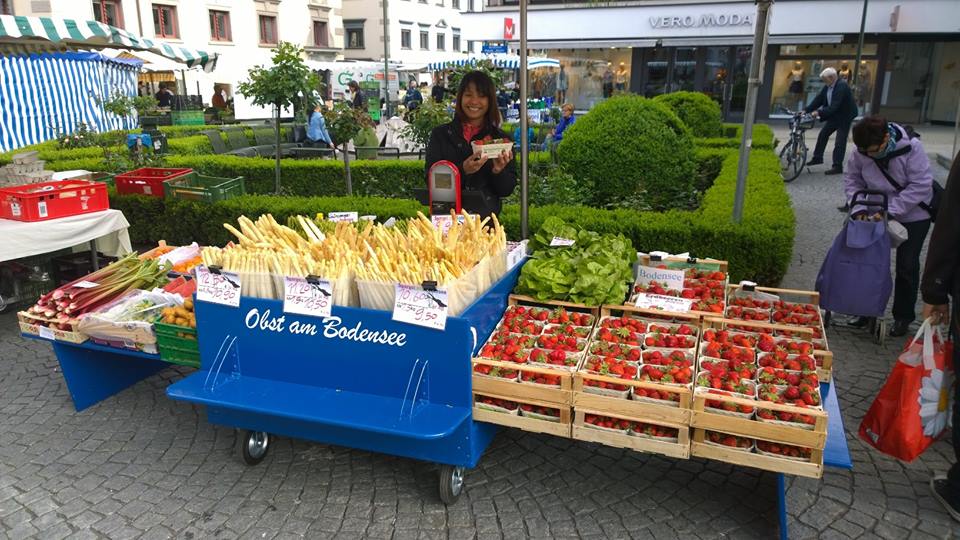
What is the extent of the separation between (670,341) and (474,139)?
89.7 inches

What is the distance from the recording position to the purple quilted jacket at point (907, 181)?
5121mm

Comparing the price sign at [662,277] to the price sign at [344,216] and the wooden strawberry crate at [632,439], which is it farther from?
the price sign at [344,216]

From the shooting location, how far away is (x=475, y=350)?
140 inches

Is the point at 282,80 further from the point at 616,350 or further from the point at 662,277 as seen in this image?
the point at 616,350

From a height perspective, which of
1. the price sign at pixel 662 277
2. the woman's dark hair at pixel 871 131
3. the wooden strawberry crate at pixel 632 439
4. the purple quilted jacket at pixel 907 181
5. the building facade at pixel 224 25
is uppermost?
the building facade at pixel 224 25

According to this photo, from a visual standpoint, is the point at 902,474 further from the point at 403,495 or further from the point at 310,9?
the point at 310,9

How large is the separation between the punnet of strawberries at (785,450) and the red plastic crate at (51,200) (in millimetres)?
5780

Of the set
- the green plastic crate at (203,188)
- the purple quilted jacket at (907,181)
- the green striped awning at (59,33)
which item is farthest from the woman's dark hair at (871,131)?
the green striped awning at (59,33)

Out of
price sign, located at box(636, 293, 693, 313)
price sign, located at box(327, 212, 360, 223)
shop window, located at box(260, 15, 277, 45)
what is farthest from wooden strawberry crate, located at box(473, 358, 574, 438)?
shop window, located at box(260, 15, 277, 45)

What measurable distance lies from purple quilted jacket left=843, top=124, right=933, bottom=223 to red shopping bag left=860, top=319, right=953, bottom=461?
2.06 meters

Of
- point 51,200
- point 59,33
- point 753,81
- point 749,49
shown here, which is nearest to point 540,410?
point 753,81

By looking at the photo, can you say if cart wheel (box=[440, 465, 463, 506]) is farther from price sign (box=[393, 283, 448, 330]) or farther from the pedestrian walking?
the pedestrian walking

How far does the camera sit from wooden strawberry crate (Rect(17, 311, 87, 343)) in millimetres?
4309

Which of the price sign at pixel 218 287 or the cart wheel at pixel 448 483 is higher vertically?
the price sign at pixel 218 287
